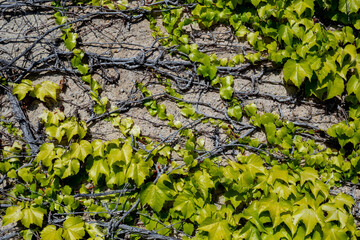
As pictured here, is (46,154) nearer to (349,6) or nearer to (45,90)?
(45,90)

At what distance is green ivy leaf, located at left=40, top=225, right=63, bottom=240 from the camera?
2.27 m

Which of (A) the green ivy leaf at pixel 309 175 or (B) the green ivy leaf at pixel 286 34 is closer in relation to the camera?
Result: (A) the green ivy leaf at pixel 309 175

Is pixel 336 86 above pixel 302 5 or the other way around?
the other way around

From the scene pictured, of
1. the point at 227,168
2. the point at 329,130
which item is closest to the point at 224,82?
the point at 227,168

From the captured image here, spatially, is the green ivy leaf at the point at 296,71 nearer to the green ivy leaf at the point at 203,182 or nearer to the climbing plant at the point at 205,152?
the climbing plant at the point at 205,152

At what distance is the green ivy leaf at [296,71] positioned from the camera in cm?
235

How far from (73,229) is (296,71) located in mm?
2201

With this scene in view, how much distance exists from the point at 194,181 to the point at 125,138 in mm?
709

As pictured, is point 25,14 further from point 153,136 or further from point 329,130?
point 329,130

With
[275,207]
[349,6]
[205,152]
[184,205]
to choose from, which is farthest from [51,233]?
[349,6]

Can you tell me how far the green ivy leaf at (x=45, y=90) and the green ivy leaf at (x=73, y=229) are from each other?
1.02 m

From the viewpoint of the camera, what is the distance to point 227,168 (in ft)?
7.72

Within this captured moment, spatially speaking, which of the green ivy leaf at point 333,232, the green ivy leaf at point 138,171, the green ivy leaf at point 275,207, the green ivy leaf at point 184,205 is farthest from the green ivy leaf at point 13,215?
the green ivy leaf at point 333,232

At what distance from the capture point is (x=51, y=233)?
2287mm
